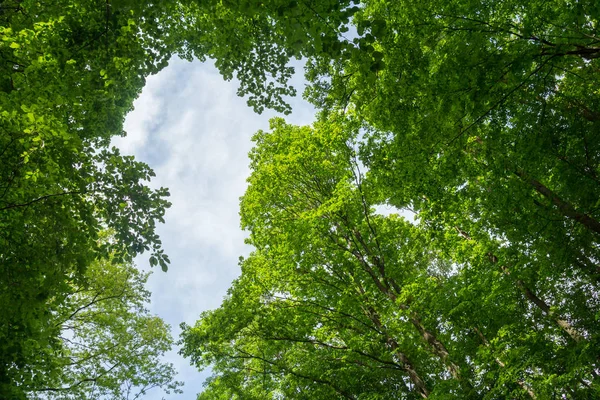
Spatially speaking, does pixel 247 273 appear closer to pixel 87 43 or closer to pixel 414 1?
pixel 87 43

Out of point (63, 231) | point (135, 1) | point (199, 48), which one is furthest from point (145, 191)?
point (199, 48)

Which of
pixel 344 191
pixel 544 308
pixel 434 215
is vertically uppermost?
pixel 344 191

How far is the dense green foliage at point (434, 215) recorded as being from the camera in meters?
4.92

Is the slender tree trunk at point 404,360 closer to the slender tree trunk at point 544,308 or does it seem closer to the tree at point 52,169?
the slender tree trunk at point 544,308

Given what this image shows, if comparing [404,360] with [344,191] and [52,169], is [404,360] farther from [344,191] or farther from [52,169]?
[52,169]

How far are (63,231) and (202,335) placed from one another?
18.6 ft

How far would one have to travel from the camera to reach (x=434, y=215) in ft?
24.7

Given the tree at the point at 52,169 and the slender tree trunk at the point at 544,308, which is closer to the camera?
the tree at the point at 52,169

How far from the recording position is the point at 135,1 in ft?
9.51

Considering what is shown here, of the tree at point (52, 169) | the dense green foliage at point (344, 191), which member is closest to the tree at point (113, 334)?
the dense green foliage at point (344, 191)

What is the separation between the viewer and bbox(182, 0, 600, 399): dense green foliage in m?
4.92

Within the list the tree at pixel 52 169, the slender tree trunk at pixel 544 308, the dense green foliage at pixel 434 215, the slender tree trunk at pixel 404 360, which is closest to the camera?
the tree at pixel 52 169

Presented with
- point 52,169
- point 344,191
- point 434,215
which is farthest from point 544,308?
point 52,169

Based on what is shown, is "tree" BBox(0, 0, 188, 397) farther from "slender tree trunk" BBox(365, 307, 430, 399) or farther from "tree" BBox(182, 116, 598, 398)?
"slender tree trunk" BBox(365, 307, 430, 399)
